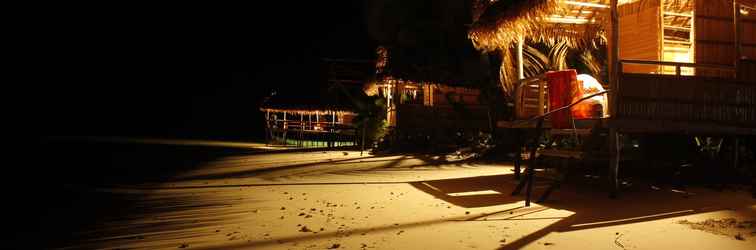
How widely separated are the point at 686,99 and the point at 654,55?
96.4 inches

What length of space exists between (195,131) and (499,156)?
30039 mm

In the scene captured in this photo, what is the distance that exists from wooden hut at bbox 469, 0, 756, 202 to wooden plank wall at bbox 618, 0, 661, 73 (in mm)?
17

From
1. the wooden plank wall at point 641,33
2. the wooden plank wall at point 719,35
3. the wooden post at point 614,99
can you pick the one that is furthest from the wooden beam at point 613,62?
the wooden plank wall at point 641,33

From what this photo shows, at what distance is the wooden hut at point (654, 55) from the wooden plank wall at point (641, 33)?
2 cm

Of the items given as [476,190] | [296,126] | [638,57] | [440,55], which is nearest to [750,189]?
[638,57]

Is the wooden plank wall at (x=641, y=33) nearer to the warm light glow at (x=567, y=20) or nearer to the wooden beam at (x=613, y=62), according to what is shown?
the warm light glow at (x=567, y=20)

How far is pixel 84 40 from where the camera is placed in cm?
4469

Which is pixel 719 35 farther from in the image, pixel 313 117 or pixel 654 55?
pixel 313 117

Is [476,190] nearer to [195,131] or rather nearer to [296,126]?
[296,126]

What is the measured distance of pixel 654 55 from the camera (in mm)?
8367

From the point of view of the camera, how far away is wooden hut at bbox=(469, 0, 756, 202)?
6066mm

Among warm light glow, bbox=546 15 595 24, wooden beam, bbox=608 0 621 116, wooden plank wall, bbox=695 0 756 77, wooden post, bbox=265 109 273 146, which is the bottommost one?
wooden post, bbox=265 109 273 146

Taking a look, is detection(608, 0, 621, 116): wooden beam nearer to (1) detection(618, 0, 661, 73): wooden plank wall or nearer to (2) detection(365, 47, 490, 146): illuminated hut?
(1) detection(618, 0, 661, 73): wooden plank wall

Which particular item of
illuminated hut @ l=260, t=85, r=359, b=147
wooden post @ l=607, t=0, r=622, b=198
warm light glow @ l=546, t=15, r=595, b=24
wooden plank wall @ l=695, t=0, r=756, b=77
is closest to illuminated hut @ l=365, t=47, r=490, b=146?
illuminated hut @ l=260, t=85, r=359, b=147
